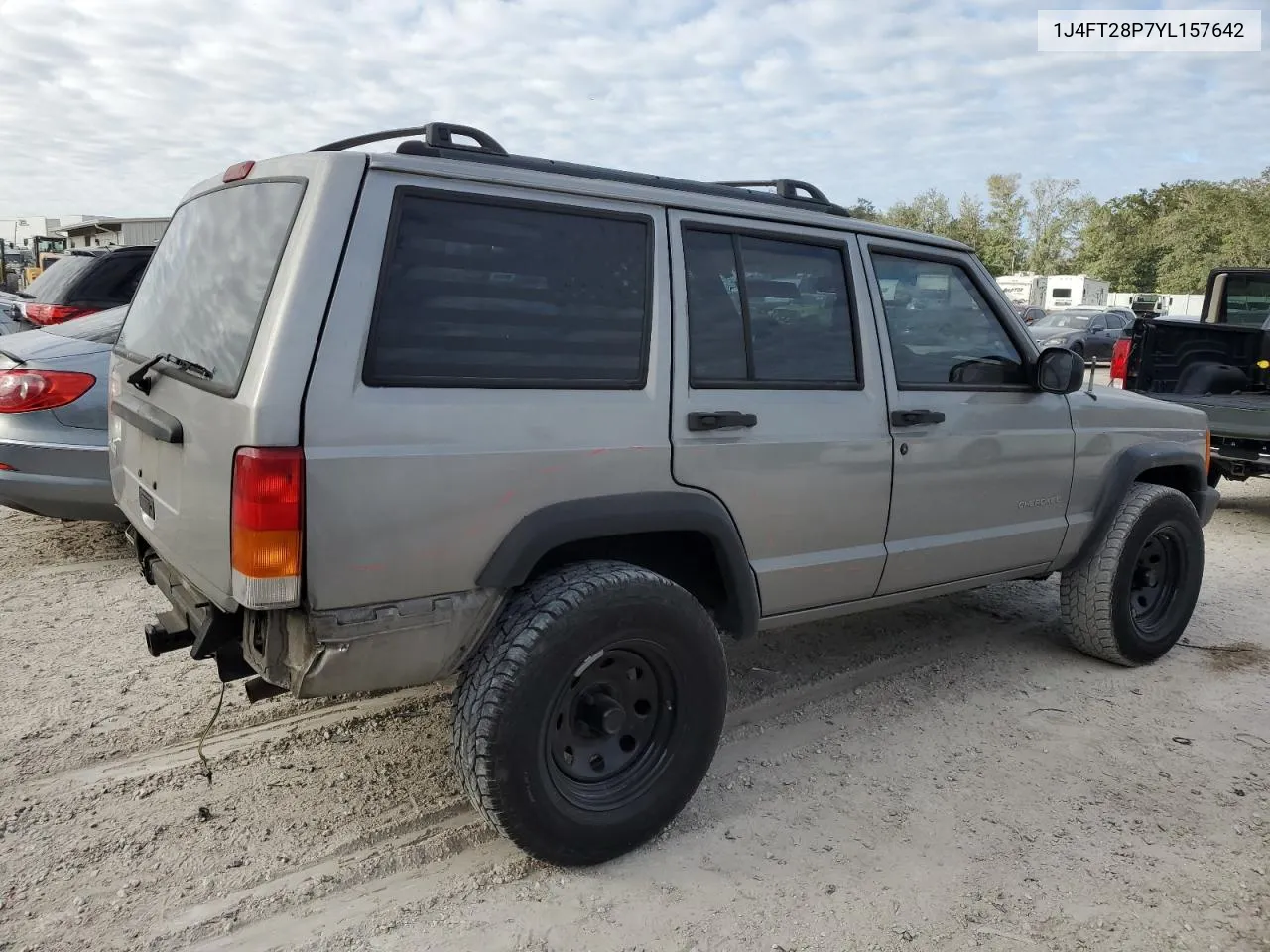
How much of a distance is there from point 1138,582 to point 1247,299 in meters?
5.34

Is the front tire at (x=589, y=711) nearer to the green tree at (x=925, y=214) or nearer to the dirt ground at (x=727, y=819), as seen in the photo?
the dirt ground at (x=727, y=819)

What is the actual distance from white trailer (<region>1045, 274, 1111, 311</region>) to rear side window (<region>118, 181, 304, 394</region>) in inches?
1677

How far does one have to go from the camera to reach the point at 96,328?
5301 mm

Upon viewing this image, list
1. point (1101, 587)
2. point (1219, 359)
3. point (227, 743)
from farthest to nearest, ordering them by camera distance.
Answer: point (1219, 359), point (1101, 587), point (227, 743)

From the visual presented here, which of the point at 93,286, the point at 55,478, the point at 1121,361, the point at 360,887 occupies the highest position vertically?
the point at 93,286

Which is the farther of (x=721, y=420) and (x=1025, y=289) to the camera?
(x=1025, y=289)

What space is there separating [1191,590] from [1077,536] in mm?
929

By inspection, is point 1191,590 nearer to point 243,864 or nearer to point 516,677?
point 516,677

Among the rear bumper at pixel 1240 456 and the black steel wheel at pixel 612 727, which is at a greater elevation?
the rear bumper at pixel 1240 456

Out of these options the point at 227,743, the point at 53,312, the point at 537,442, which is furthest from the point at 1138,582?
the point at 53,312

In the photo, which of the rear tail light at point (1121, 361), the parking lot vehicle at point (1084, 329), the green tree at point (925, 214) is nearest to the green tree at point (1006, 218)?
the green tree at point (925, 214)

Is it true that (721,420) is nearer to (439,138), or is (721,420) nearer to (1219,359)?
(439,138)

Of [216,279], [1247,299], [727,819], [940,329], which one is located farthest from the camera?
[1247,299]

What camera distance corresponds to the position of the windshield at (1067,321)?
25109mm
